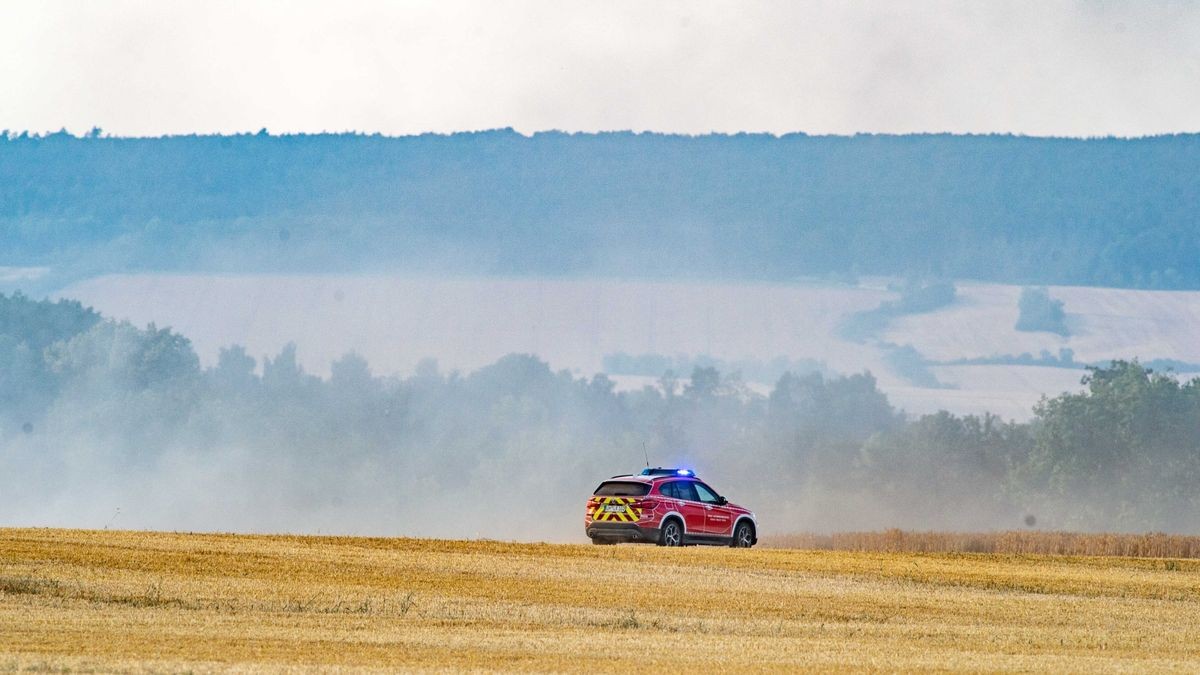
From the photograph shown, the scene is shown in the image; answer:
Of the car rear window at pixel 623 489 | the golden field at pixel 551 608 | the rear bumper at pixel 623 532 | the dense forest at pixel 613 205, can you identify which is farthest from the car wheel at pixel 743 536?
the dense forest at pixel 613 205

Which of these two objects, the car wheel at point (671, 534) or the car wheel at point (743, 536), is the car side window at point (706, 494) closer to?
the car wheel at point (743, 536)

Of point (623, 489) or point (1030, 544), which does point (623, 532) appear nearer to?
point (623, 489)

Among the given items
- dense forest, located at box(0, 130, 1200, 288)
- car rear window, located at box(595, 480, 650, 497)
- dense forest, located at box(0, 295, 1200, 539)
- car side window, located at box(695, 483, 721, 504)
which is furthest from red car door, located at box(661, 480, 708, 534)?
dense forest, located at box(0, 130, 1200, 288)

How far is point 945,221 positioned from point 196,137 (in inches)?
2977

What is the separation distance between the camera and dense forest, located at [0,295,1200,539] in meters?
120

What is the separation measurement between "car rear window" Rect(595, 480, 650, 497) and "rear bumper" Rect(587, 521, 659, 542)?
643 millimetres

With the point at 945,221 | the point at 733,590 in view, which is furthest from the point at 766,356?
the point at 733,590

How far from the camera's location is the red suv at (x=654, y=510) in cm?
4197

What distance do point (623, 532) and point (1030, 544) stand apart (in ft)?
55.3

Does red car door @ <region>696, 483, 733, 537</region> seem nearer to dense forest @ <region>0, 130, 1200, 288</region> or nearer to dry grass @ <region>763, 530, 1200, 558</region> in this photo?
dry grass @ <region>763, 530, 1200, 558</region>

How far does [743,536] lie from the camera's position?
45031 mm

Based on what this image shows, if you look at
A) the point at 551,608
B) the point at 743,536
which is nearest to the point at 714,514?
the point at 743,536

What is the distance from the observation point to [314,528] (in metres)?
128

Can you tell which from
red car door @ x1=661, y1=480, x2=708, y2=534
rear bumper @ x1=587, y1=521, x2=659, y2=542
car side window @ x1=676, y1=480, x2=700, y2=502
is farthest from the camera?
car side window @ x1=676, y1=480, x2=700, y2=502
